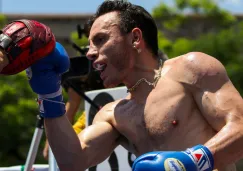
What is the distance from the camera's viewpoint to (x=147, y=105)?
302cm

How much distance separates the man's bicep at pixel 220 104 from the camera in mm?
2840

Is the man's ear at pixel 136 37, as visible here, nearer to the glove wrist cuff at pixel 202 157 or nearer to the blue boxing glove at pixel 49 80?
the blue boxing glove at pixel 49 80

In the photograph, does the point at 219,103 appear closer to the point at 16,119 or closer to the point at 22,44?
the point at 22,44

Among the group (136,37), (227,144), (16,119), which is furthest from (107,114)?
(16,119)

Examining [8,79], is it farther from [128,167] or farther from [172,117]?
[172,117]

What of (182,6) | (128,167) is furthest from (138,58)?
(182,6)

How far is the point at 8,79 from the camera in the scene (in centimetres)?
1289

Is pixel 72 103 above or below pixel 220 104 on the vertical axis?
below

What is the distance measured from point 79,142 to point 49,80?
350mm

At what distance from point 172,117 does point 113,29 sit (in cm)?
45

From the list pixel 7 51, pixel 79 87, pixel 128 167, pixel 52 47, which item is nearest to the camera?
pixel 7 51

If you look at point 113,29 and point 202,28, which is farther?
point 202,28

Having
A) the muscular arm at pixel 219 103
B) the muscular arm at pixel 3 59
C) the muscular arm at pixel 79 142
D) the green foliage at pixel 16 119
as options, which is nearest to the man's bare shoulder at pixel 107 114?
the muscular arm at pixel 79 142

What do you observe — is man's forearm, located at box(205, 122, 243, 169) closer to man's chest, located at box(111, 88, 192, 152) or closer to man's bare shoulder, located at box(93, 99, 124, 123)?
man's chest, located at box(111, 88, 192, 152)
